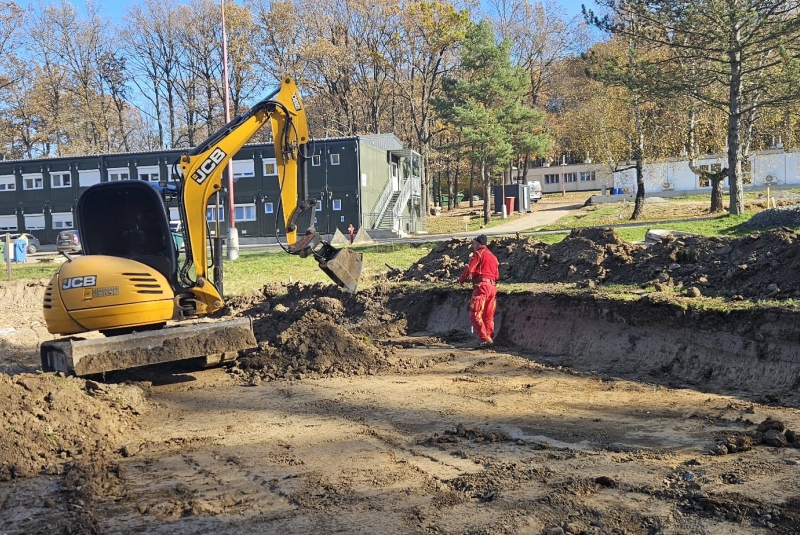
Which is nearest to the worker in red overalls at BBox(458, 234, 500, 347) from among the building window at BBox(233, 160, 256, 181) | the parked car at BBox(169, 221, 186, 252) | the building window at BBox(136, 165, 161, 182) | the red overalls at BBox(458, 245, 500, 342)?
the red overalls at BBox(458, 245, 500, 342)

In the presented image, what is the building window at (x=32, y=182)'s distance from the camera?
43.8 metres

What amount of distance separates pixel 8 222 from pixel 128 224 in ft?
137

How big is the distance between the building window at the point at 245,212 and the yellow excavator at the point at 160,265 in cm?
3282

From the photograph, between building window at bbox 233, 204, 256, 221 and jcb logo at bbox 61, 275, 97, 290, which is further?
building window at bbox 233, 204, 256, 221

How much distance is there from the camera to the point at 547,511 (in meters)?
4.58

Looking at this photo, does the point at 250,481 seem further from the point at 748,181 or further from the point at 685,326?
the point at 748,181

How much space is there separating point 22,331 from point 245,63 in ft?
138

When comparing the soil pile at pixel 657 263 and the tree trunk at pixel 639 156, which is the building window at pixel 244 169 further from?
the soil pile at pixel 657 263

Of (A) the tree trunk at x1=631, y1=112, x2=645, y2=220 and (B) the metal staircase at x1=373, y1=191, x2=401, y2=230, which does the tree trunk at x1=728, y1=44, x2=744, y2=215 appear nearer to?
(A) the tree trunk at x1=631, y1=112, x2=645, y2=220

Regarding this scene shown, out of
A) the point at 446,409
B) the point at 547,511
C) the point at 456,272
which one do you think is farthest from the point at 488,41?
A: the point at 547,511

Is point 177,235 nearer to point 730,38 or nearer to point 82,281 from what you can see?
point 82,281

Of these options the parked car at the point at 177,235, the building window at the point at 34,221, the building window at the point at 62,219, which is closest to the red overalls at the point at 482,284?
the parked car at the point at 177,235

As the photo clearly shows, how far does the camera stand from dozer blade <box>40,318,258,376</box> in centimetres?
807

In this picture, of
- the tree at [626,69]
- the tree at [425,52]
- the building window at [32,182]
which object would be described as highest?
the tree at [425,52]
